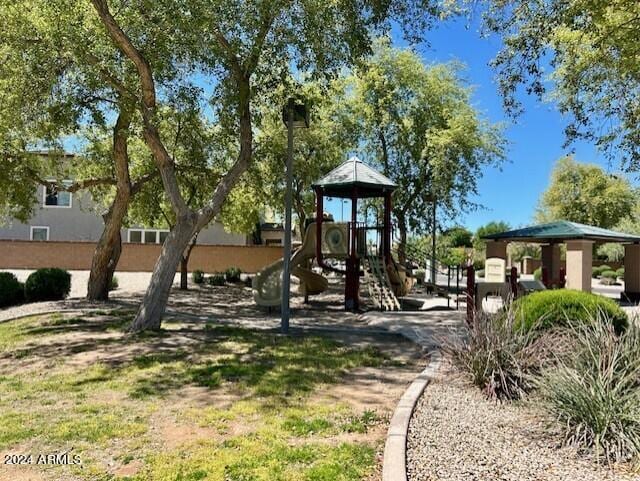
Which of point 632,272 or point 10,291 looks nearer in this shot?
point 10,291

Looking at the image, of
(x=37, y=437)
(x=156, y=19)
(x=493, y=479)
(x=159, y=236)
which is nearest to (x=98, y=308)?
(x=156, y=19)

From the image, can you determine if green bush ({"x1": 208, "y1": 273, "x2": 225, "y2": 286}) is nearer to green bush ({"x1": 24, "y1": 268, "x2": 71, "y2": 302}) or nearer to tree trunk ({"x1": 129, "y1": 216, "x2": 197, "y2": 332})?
green bush ({"x1": 24, "y1": 268, "x2": 71, "y2": 302})

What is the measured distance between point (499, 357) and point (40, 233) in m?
29.1

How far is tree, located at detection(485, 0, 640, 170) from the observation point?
775 cm

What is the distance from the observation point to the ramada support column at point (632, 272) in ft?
58.8

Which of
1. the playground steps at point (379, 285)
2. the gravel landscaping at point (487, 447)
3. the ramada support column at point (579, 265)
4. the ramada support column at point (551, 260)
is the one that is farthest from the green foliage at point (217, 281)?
the gravel landscaping at point (487, 447)

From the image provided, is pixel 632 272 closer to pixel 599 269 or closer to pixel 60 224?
pixel 599 269

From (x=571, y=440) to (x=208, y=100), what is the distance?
960 cm

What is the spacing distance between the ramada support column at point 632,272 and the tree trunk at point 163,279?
16332mm

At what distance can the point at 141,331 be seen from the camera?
8.77 meters

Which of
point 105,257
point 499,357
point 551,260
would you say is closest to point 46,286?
point 105,257

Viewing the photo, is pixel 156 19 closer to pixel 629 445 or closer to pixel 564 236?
pixel 629 445

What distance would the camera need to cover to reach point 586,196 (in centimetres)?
3772

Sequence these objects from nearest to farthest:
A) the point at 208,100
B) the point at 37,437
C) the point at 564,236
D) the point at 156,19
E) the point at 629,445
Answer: the point at 629,445 < the point at 37,437 < the point at 156,19 < the point at 208,100 < the point at 564,236
